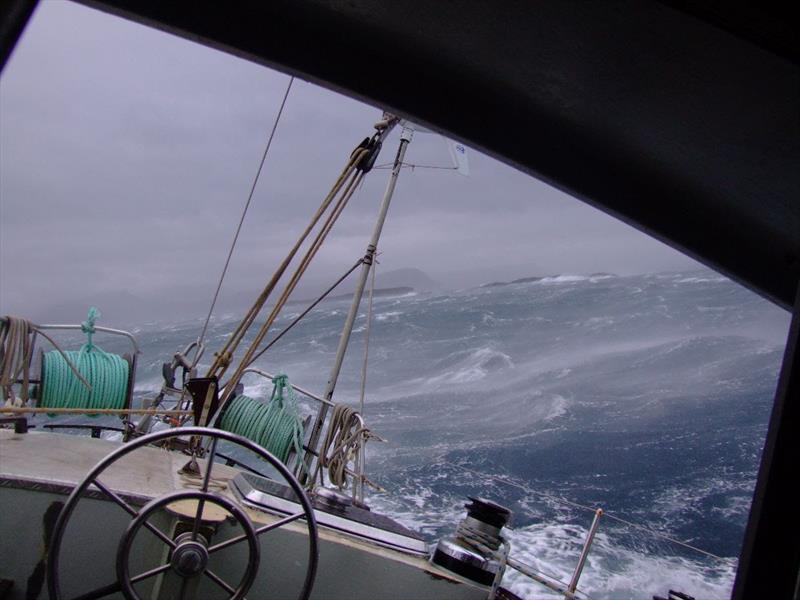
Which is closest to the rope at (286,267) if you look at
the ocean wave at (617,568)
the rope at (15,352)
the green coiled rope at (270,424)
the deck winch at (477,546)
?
the green coiled rope at (270,424)

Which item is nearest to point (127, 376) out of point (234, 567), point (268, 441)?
point (268, 441)

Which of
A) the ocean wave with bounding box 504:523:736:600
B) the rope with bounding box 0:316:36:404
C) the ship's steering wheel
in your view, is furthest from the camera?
the ocean wave with bounding box 504:523:736:600

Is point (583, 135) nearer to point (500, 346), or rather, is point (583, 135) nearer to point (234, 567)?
point (234, 567)

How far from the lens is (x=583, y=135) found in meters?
1.42

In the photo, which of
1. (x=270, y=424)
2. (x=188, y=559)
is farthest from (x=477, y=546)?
(x=270, y=424)

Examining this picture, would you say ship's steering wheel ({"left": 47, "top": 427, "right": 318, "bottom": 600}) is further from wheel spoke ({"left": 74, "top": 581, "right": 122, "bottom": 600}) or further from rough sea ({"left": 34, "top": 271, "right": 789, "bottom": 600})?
rough sea ({"left": 34, "top": 271, "right": 789, "bottom": 600})

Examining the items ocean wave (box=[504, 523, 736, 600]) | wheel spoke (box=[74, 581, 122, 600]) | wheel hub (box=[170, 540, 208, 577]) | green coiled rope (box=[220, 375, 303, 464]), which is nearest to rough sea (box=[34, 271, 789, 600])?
ocean wave (box=[504, 523, 736, 600])

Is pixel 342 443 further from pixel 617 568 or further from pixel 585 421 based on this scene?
pixel 585 421

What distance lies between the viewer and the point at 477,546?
8.56 ft

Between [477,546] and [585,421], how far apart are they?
38.3 feet

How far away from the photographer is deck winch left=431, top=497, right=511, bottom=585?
2.56 meters

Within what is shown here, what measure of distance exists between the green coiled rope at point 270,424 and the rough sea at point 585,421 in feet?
5.44

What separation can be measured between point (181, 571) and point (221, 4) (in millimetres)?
1420

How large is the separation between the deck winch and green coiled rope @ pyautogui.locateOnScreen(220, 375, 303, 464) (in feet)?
5.10
